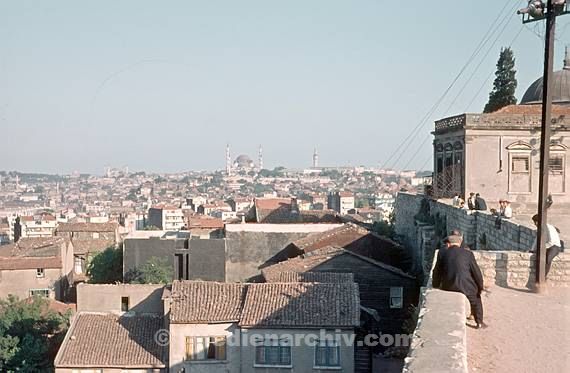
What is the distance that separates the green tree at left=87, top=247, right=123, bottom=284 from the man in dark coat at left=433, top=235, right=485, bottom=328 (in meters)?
29.6

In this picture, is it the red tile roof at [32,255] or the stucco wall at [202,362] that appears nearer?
the stucco wall at [202,362]

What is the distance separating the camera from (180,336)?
786 inches

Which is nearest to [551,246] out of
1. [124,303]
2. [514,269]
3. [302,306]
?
[514,269]

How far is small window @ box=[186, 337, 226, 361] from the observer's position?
64.7 ft

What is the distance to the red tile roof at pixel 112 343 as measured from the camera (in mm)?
21078

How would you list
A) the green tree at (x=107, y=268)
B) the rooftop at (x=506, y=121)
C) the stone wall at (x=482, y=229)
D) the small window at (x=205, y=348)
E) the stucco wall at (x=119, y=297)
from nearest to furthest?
the stone wall at (x=482, y=229)
the small window at (x=205, y=348)
the rooftop at (x=506, y=121)
the stucco wall at (x=119, y=297)
the green tree at (x=107, y=268)

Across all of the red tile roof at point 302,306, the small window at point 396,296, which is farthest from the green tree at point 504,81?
the red tile roof at point 302,306

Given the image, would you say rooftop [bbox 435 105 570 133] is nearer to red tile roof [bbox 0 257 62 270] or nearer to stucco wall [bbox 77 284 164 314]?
stucco wall [bbox 77 284 164 314]

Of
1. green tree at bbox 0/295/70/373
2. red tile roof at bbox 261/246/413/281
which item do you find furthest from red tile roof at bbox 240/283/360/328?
green tree at bbox 0/295/70/373

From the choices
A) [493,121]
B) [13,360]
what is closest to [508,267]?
[493,121]

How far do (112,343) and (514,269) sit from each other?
15.2 metres

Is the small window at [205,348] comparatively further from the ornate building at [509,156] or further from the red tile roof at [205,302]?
the ornate building at [509,156]

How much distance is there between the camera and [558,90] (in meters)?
26.1

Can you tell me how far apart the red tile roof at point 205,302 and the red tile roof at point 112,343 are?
1.95m
